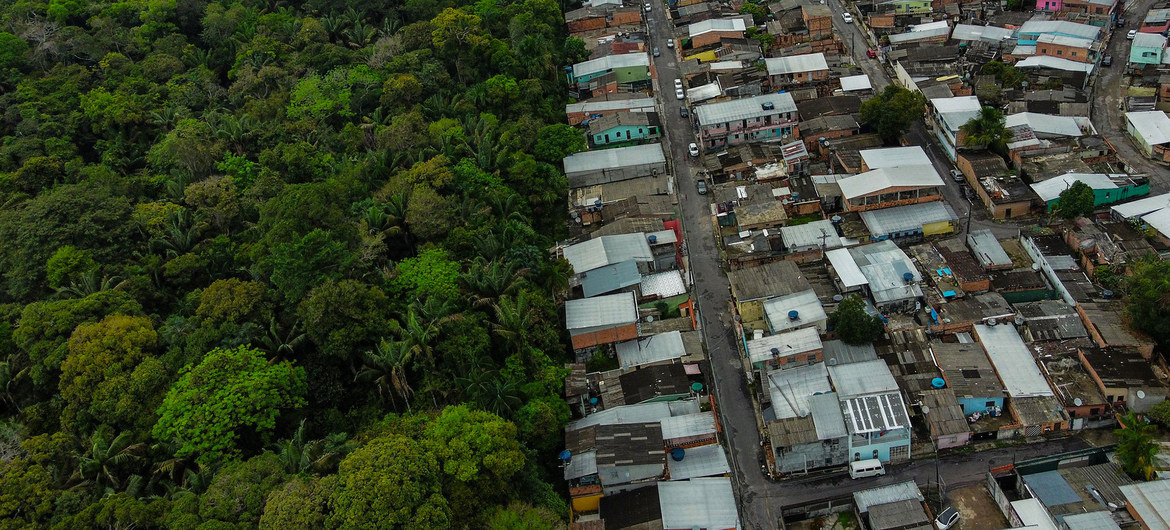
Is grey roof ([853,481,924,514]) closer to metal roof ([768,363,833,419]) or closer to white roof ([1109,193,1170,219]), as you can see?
metal roof ([768,363,833,419])

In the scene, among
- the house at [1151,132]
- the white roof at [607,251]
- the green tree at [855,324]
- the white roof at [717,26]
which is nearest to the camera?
the green tree at [855,324]

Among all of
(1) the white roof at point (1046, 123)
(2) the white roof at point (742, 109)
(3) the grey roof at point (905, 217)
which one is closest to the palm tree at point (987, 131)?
(1) the white roof at point (1046, 123)

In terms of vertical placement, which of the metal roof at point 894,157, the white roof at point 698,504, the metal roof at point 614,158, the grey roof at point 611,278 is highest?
the metal roof at point 894,157

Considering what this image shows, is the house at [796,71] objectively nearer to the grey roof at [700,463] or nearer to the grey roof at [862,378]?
the grey roof at [862,378]

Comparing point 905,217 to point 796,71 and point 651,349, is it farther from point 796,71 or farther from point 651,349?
point 796,71

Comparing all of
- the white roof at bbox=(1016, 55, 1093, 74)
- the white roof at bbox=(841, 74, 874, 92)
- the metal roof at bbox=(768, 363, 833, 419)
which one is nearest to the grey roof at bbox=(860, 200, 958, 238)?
the metal roof at bbox=(768, 363, 833, 419)
